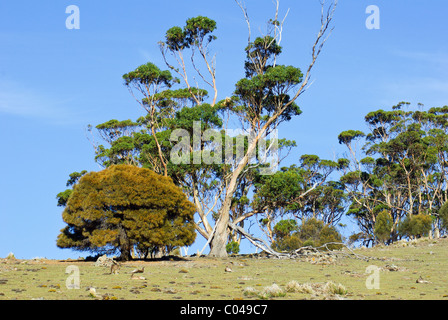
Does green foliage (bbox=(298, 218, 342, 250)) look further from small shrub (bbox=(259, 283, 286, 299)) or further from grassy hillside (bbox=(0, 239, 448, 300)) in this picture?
small shrub (bbox=(259, 283, 286, 299))

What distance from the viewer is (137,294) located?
13.6 m

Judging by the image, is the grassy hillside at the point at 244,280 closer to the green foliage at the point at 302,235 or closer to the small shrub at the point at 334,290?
the small shrub at the point at 334,290

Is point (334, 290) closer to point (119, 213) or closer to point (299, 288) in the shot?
point (299, 288)

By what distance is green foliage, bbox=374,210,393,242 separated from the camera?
165 ft

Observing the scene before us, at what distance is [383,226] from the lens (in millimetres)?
50438

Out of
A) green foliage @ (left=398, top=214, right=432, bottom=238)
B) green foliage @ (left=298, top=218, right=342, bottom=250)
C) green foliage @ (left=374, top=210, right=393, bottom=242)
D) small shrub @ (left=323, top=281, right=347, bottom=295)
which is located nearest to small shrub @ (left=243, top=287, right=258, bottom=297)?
small shrub @ (left=323, top=281, right=347, bottom=295)

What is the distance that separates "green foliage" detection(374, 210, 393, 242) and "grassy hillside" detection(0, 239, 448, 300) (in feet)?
73.5

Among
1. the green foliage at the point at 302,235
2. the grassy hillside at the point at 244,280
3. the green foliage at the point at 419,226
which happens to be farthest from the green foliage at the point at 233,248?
the green foliage at the point at 419,226

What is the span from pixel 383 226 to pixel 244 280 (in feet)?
116

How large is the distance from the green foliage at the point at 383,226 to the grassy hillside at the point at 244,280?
2239cm

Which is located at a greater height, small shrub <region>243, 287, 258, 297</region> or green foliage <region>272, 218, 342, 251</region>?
green foliage <region>272, 218, 342, 251</region>

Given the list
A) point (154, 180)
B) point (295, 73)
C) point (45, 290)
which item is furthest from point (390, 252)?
point (45, 290)


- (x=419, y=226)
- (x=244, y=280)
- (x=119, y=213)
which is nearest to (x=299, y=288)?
(x=244, y=280)
